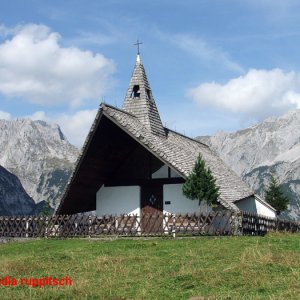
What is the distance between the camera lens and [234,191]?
1291 inches

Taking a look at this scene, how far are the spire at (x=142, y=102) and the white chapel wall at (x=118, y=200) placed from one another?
14.1 feet

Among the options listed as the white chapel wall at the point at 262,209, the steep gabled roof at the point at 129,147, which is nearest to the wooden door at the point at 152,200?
the steep gabled roof at the point at 129,147

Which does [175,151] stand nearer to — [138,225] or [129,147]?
[129,147]

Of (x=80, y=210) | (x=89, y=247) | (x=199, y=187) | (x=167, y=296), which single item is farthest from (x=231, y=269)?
(x=80, y=210)

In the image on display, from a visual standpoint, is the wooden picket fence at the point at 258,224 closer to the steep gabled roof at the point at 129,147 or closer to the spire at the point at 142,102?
the steep gabled roof at the point at 129,147

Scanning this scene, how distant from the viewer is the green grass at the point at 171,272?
10.8 metres

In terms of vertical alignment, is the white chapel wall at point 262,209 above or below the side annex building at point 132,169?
below

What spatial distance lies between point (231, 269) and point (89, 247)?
8.97 m

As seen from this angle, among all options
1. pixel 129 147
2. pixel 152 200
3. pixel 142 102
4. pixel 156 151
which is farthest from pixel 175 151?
pixel 142 102

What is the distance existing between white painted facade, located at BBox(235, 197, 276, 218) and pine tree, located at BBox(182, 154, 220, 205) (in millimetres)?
8426

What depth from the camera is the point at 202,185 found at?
26438 millimetres

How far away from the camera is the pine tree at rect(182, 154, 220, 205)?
26453 millimetres

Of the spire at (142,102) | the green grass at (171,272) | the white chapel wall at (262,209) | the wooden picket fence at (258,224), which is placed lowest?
the green grass at (171,272)

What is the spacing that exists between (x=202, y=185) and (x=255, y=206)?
13.3 m
